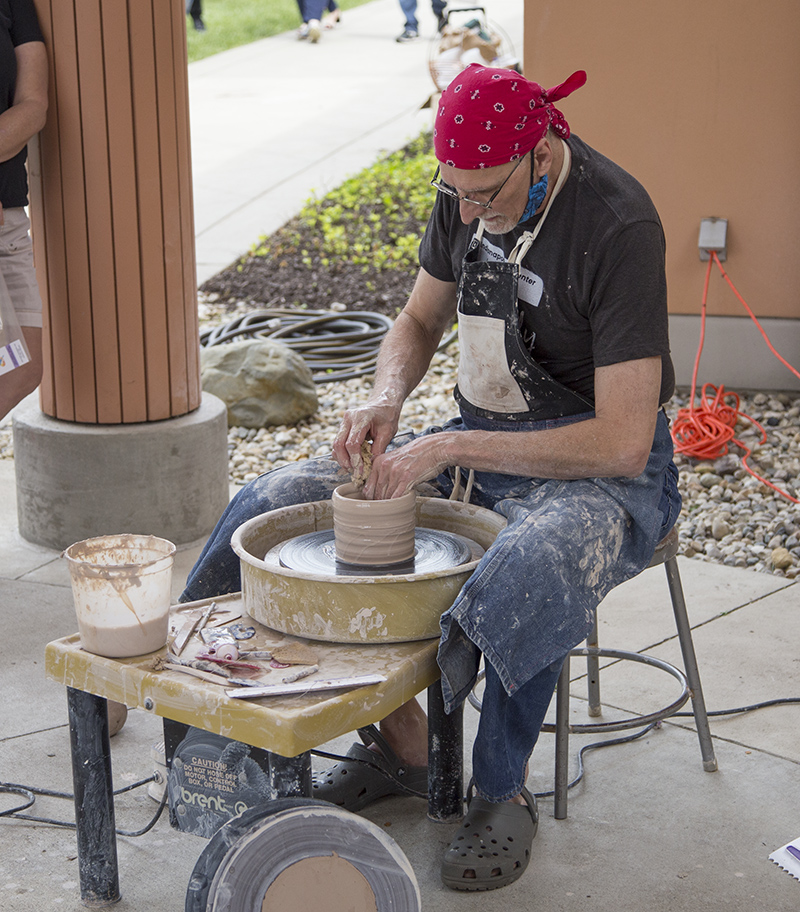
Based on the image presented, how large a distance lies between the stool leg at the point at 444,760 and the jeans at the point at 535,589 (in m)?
0.07

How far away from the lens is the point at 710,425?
16.2 ft

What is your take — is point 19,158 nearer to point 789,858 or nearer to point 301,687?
point 301,687

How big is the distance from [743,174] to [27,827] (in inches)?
167

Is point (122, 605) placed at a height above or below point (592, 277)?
below

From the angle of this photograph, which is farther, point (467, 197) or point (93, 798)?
point (467, 197)

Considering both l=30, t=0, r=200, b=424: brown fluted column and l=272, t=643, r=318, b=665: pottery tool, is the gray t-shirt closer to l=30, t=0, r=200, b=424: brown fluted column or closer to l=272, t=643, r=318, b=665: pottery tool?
l=272, t=643, r=318, b=665: pottery tool

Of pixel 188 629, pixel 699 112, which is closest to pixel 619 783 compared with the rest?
pixel 188 629

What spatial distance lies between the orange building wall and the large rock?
5.91ft

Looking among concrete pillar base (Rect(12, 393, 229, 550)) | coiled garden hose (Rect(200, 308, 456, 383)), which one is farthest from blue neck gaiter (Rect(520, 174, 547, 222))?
coiled garden hose (Rect(200, 308, 456, 383))

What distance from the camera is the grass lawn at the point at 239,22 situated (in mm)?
15742

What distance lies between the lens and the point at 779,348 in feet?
17.7

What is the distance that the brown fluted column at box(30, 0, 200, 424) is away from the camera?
364 centimetres

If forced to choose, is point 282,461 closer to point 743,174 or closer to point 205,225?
point 743,174

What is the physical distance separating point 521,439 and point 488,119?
67 cm
